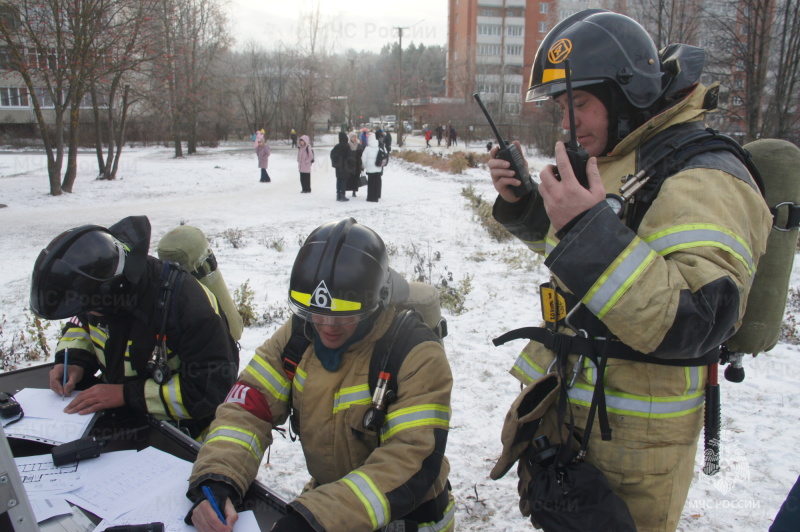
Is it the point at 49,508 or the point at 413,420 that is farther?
the point at 413,420

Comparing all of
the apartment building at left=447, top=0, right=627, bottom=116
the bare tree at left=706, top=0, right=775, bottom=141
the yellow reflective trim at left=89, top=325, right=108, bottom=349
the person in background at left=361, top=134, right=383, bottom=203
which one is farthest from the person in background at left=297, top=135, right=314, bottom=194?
the apartment building at left=447, top=0, right=627, bottom=116

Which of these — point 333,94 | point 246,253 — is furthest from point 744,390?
point 333,94

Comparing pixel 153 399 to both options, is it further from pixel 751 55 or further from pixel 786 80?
pixel 786 80

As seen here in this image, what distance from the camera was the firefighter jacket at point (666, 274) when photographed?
135 cm

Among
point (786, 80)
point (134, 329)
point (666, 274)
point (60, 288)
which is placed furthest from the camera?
point (786, 80)

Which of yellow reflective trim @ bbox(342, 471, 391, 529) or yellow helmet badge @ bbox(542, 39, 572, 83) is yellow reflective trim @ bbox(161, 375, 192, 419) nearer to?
yellow reflective trim @ bbox(342, 471, 391, 529)

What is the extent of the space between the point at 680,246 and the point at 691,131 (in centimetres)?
49

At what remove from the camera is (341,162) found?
14992mm

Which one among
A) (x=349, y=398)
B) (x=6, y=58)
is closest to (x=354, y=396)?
(x=349, y=398)

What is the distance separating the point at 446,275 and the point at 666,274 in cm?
661

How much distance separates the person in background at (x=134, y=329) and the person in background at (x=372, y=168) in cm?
1227

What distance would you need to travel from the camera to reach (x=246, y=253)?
914 cm

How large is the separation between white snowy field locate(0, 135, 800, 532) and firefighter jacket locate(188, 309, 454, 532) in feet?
4.72

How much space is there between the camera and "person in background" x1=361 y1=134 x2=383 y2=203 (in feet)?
48.1
